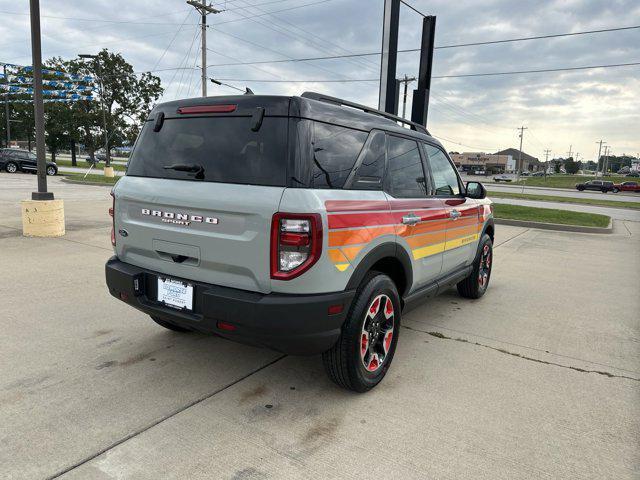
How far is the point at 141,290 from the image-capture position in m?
3.01

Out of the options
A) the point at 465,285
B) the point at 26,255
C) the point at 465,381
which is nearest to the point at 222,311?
the point at 465,381

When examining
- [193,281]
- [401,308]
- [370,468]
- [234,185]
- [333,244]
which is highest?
[234,185]

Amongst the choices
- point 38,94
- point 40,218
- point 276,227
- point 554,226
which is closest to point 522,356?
point 276,227

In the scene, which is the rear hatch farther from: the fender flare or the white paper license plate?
the fender flare

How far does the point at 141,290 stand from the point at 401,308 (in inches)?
72.8

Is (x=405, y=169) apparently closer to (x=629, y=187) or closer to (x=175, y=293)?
(x=175, y=293)

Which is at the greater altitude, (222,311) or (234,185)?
(234,185)

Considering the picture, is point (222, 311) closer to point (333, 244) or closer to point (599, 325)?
point (333, 244)

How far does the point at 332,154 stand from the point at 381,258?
0.76 m

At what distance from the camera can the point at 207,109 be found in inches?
114

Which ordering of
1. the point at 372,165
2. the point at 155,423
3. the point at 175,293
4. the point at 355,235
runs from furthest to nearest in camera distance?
1. the point at 372,165
2. the point at 175,293
3. the point at 355,235
4. the point at 155,423

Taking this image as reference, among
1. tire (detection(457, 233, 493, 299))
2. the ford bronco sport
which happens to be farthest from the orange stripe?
tire (detection(457, 233, 493, 299))

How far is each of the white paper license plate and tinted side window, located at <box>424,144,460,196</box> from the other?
2333mm

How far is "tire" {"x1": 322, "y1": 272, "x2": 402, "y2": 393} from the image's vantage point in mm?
2811
